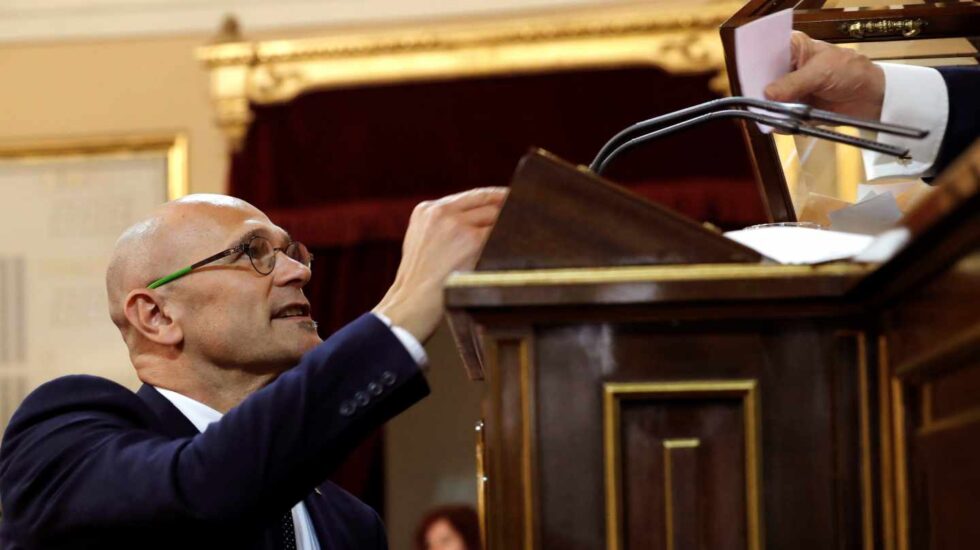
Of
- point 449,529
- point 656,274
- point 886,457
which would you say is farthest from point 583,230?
point 449,529

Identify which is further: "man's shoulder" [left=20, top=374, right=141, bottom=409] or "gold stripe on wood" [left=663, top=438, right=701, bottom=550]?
"man's shoulder" [left=20, top=374, right=141, bottom=409]

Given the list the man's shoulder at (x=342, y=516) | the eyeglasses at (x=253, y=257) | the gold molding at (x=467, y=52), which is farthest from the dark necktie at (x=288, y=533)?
the gold molding at (x=467, y=52)

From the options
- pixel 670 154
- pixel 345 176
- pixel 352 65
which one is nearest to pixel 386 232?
pixel 345 176

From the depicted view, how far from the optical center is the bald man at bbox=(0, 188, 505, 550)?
1.33 m

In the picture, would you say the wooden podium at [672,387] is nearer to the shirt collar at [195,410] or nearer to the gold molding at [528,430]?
the gold molding at [528,430]

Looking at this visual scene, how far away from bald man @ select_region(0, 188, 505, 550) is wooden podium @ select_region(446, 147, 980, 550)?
25 cm

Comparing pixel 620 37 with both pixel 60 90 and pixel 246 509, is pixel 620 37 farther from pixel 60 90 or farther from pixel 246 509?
pixel 246 509

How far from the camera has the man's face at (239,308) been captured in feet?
5.79

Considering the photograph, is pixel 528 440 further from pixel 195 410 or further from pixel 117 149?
pixel 117 149

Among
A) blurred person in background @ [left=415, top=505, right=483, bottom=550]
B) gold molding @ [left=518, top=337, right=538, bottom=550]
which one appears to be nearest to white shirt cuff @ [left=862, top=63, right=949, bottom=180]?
gold molding @ [left=518, top=337, right=538, bottom=550]

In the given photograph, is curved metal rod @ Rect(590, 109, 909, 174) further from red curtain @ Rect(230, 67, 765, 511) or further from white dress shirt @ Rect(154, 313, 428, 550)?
red curtain @ Rect(230, 67, 765, 511)

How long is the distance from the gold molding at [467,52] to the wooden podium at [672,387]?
151 inches

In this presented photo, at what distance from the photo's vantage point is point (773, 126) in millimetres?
1202

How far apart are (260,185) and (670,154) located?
1.49 meters
